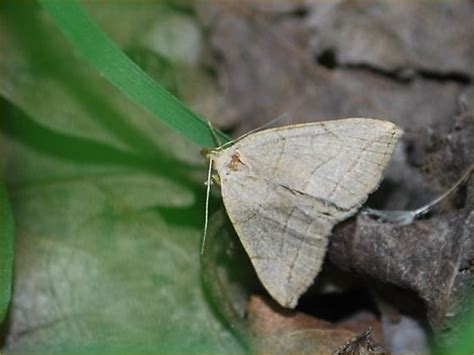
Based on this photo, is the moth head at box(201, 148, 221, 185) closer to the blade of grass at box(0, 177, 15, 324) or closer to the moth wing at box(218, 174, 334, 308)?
the moth wing at box(218, 174, 334, 308)

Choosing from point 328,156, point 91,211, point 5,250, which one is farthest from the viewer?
point 91,211

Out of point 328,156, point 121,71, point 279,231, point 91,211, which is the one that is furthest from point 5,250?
point 328,156

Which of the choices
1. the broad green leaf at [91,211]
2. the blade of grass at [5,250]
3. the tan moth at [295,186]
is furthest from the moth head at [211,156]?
the blade of grass at [5,250]


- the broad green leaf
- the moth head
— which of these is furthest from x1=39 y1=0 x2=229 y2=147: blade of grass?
the broad green leaf

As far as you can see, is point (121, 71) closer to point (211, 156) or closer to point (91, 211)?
point (211, 156)

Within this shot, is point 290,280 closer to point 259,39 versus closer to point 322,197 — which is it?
point 322,197

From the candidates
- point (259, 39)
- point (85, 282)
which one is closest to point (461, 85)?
point (259, 39)
